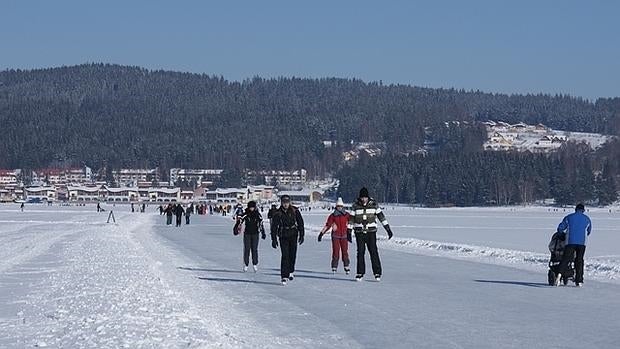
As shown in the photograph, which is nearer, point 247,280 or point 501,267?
point 247,280

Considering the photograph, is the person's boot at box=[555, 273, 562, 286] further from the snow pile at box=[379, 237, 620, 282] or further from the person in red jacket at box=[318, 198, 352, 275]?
the person in red jacket at box=[318, 198, 352, 275]

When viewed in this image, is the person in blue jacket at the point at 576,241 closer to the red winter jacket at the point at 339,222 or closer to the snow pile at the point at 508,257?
the snow pile at the point at 508,257

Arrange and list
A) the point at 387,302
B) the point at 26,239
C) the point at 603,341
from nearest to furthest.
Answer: the point at 603,341 < the point at 387,302 < the point at 26,239

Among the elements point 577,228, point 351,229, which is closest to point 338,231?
point 351,229

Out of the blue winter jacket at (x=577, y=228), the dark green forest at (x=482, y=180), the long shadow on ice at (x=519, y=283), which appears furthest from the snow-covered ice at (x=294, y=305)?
the dark green forest at (x=482, y=180)

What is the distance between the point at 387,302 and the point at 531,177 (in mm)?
136968

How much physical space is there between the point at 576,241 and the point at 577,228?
220 mm

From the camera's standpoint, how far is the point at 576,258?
1555cm

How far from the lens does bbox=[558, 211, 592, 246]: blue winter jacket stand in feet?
51.3

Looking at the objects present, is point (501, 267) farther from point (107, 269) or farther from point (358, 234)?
point (107, 269)

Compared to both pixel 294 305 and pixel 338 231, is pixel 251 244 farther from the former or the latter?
pixel 294 305

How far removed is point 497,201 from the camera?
14262 cm

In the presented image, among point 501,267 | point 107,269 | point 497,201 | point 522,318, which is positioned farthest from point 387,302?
point 497,201

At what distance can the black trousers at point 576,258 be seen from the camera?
1553 centimetres
